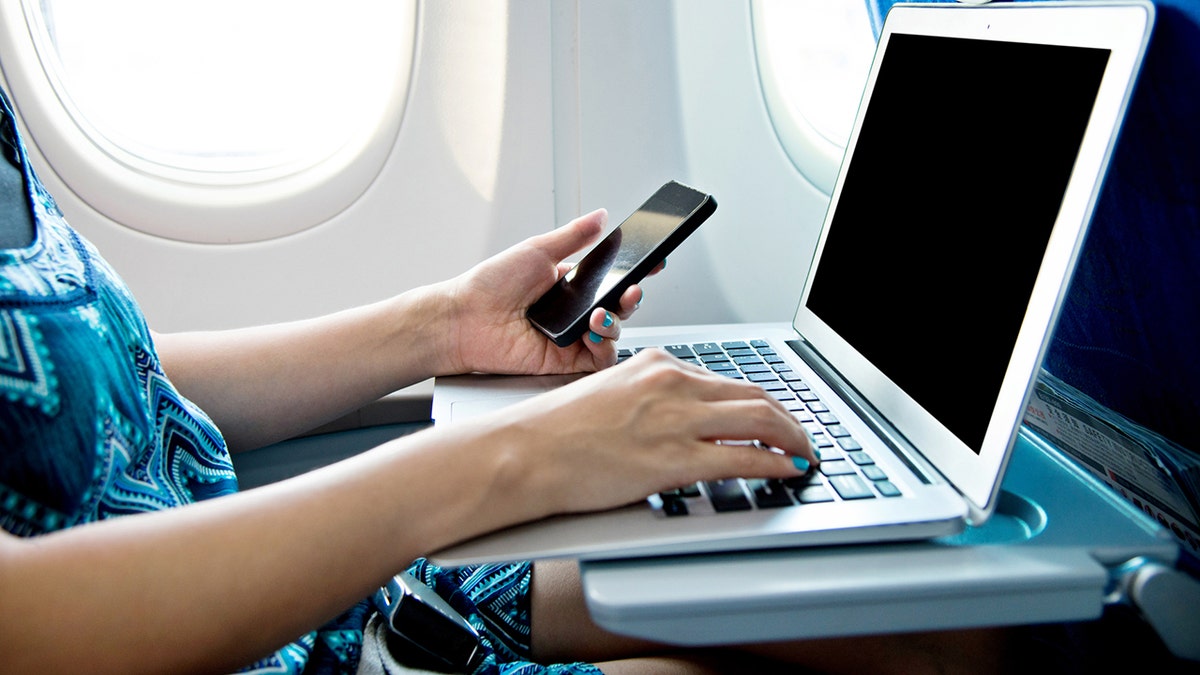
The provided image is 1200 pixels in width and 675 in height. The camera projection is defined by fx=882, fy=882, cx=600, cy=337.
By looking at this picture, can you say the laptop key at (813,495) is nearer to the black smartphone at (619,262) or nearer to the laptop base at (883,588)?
the laptop base at (883,588)

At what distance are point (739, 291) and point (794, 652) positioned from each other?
2.20 ft

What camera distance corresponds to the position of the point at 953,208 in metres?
0.69

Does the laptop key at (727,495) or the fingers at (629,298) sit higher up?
the fingers at (629,298)

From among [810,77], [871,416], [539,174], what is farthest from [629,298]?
[810,77]

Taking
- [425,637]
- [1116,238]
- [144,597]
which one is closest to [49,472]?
[144,597]

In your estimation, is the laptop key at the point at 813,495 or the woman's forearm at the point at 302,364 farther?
the woman's forearm at the point at 302,364

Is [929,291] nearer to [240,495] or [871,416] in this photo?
[871,416]

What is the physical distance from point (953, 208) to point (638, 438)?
1.07ft

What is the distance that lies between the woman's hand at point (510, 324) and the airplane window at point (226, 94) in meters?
0.54

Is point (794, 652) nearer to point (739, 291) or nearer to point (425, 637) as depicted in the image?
point (425, 637)

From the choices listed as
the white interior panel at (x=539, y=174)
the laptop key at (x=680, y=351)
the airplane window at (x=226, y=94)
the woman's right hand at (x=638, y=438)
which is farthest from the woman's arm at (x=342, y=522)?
the airplane window at (x=226, y=94)

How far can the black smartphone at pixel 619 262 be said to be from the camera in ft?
2.66

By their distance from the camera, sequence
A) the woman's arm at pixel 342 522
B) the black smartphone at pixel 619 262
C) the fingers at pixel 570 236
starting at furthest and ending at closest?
1. the fingers at pixel 570 236
2. the black smartphone at pixel 619 262
3. the woman's arm at pixel 342 522

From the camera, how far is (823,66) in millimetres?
1324
